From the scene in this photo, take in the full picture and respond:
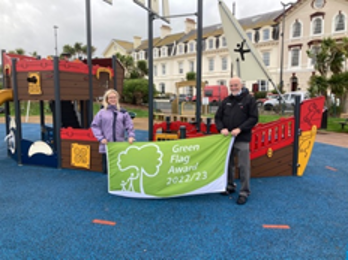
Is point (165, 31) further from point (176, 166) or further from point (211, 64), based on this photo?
point (176, 166)

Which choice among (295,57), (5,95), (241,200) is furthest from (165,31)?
(241,200)

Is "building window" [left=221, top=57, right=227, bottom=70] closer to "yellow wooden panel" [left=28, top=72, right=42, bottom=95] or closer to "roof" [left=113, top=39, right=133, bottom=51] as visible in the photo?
"roof" [left=113, top=39, right=133, bottom=51]

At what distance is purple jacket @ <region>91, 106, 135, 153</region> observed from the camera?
460 centimetres

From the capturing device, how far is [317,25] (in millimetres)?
31562

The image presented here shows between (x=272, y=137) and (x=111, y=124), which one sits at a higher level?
(x=111, y=124)

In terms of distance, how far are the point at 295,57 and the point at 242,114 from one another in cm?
3384

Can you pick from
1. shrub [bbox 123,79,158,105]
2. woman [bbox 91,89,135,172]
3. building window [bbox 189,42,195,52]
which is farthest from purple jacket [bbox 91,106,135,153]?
building window [bbox 189,42,195,52]

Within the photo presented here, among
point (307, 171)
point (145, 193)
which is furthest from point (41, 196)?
point (307, 171)

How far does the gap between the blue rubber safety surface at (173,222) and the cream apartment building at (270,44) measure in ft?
70.3

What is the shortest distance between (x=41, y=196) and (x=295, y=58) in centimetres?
3529

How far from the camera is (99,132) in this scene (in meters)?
4.57

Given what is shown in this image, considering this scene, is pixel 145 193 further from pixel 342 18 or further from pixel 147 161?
pixel 342 18

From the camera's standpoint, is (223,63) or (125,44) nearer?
(223,63)

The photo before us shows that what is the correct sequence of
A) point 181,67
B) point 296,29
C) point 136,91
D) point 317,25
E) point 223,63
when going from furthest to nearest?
point 181,67, point 223,63, point 296,29, point 317,25, point 136,91
